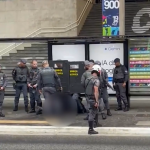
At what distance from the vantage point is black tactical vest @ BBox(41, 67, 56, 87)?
39.4 feet

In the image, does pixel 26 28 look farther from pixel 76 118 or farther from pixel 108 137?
pixel 108 137

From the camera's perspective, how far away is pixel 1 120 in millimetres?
12164

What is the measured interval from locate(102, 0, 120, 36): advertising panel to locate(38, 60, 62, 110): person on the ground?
281 inches

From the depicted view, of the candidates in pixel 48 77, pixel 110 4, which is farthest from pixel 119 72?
pixel 110 4

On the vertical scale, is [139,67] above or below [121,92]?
above

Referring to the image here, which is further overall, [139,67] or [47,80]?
[139,67]

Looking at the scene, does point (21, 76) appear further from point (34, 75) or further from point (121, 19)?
point (121, 19)

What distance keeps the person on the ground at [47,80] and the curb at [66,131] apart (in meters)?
1.35

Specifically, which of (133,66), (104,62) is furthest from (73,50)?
(133,66)

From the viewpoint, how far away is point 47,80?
1202 centimetres

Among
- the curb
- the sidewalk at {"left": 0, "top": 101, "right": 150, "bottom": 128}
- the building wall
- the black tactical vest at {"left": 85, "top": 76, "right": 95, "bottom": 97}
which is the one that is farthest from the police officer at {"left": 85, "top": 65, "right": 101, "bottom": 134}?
the building wall

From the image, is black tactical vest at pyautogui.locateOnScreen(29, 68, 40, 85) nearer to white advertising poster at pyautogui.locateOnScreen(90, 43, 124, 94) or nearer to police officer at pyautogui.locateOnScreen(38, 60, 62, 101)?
police officer at pyautogui.locateOnScreen(38, 60, 62, 101)

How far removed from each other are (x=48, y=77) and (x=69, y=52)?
6.97 feet

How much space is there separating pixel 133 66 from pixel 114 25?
17.9 ft
